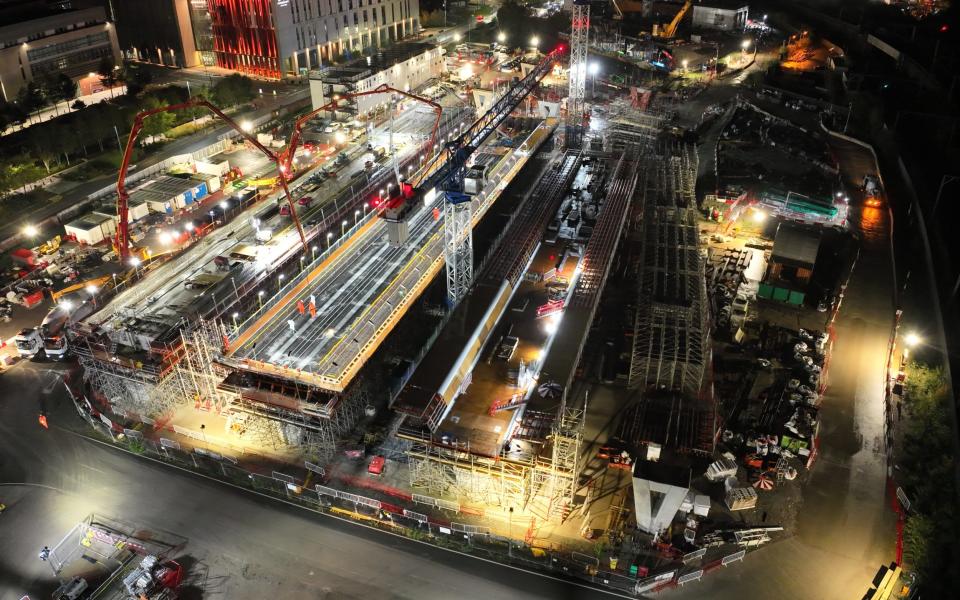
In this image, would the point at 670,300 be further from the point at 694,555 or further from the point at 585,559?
the point at 585,559

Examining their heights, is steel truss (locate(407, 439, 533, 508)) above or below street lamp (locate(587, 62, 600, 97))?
below

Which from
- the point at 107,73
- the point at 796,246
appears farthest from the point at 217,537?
the point at 107,73

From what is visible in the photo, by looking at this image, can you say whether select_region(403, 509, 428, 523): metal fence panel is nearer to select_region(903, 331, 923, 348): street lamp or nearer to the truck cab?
the truck cab

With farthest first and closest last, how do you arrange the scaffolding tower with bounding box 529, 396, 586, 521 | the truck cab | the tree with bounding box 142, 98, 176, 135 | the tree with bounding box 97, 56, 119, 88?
the tree with bounding box 97, 56, 119, 88 < the tree with bounding box 142, 98, 176, 135 < the truck cab < the scaffolding tower with bounding box 529, 396, 586, 521

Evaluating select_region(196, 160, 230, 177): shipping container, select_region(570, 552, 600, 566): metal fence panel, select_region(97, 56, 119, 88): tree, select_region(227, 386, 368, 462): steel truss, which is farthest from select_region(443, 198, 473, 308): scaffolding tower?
select_region(97, 56, 119, 88): tree

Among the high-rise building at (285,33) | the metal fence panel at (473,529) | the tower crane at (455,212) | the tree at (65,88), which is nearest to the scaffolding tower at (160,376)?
the tower crane at (455,212)

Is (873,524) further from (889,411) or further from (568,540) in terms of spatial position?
(568,540)

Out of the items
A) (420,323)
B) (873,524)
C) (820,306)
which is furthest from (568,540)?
(820,306)
